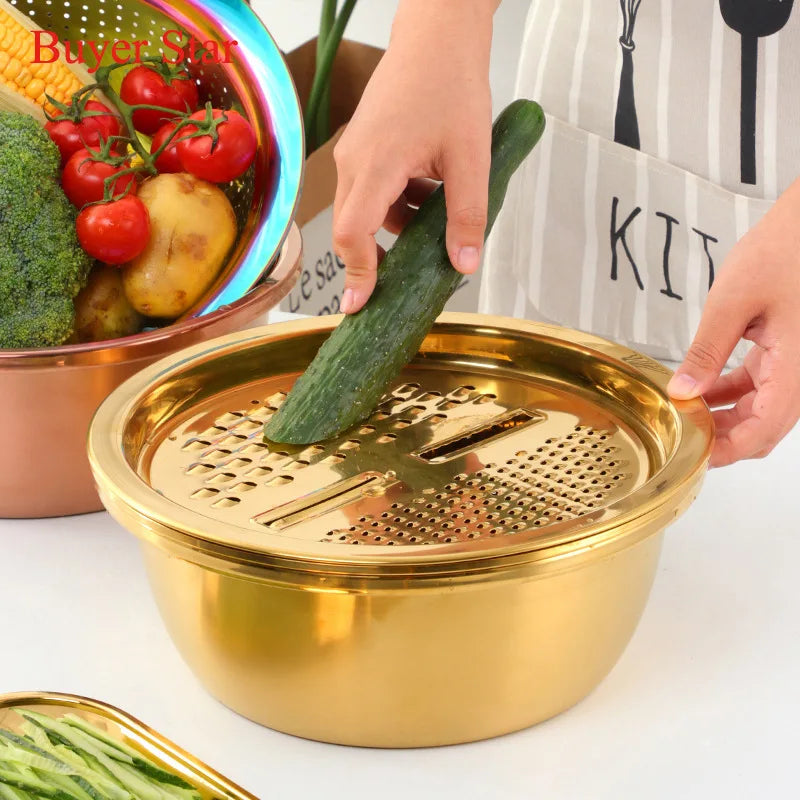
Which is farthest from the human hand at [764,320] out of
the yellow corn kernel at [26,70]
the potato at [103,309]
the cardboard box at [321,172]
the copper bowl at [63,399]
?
the cardboard box at [321,172]

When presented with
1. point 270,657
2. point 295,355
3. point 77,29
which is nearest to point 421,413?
point 295,355

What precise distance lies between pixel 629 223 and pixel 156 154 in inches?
26.2

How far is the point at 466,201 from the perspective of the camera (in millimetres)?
876

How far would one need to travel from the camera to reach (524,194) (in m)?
1.56

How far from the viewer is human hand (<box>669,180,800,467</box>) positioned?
33.9 inches

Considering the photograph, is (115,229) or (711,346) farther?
(115,229)

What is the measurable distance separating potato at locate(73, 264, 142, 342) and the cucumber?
9.3 inches

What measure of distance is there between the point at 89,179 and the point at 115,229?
89 millimetres

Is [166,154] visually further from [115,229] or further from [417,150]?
[417,150]

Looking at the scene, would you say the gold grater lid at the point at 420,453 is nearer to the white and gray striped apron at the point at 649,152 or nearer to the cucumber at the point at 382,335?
the cucumber at the point at 382,335

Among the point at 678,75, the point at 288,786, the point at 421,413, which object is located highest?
the point at 678,75

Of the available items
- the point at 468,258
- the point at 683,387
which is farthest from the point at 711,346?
the point at 468,258

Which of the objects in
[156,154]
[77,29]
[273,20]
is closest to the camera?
[156,154]

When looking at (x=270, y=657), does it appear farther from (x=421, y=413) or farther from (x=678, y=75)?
(x=678, y=75)
